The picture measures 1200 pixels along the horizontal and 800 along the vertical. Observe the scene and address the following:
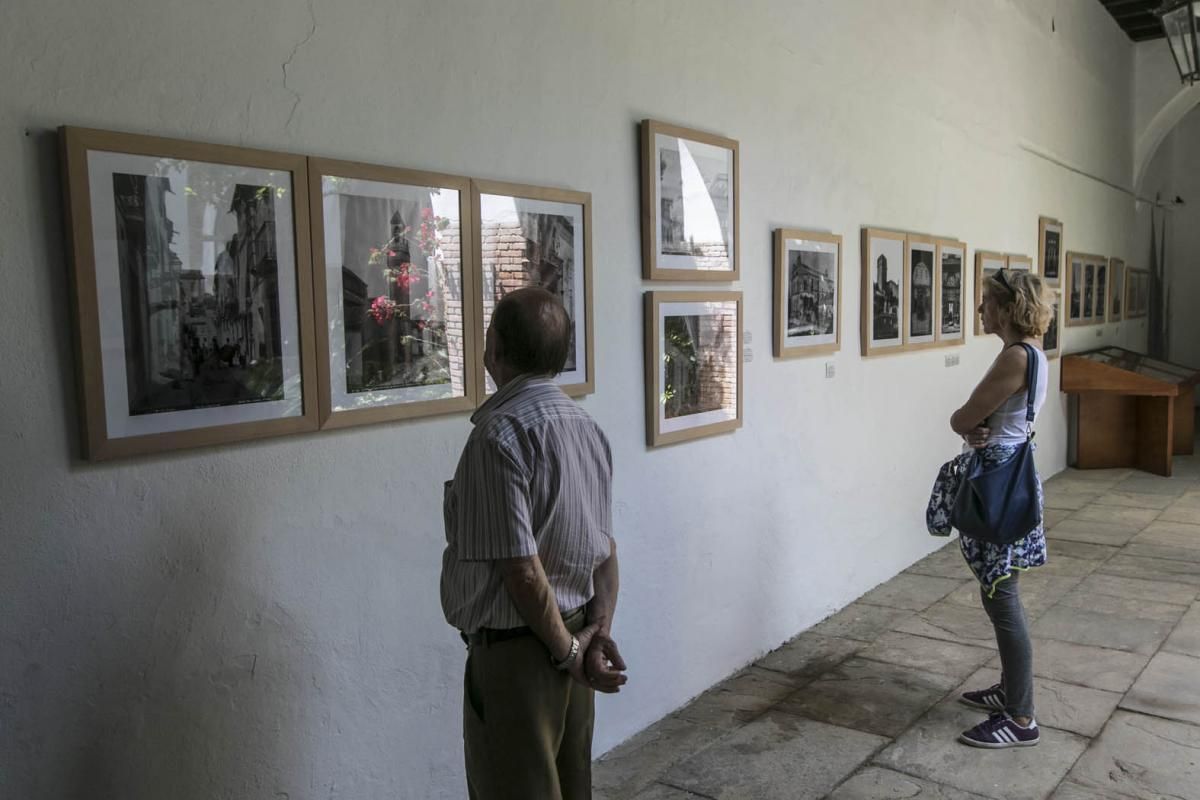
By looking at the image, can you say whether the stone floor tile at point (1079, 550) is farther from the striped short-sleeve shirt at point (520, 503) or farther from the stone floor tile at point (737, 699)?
the striped short-sleeve shirt at point (520, 503)

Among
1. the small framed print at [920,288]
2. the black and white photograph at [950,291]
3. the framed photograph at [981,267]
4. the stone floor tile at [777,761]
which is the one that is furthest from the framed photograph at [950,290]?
the stone floor tile at [777,761]

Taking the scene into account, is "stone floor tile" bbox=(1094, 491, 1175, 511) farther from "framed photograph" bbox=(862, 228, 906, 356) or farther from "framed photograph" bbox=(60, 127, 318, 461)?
"framed photograph" bbox=(60, 127, 318, 461)

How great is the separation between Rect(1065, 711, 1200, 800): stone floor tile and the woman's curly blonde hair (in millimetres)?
1649

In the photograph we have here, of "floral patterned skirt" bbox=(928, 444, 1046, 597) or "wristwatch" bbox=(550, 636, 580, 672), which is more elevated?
"wristwatch" bbox=(550, 636, 580, 672)

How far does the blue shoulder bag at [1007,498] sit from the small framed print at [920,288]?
8.88 feet

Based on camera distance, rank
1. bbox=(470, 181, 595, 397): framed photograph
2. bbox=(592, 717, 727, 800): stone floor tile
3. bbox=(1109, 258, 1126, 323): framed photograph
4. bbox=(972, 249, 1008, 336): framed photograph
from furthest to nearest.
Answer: bbox=(1109, 258, 1126, 323): framed photograph → bbox=(972, 249, 1008, 336): framed photograph → bbox=(592, 717, 727, 800): stone floor tile → bbox=(470, 181, 595, 397): framed photograph

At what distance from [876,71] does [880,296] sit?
4.50 feet

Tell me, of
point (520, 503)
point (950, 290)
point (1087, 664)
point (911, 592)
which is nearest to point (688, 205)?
point (520, 503)

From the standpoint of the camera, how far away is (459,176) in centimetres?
296

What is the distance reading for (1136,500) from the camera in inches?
330

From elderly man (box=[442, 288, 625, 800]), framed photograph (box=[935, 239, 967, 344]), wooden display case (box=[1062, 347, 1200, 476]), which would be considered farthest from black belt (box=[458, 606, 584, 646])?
wooden display case (box=[1062, 347, 1200, 476])

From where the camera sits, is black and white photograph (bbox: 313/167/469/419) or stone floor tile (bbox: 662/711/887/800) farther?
stone floor tile (bbox: 662/711/887/800)

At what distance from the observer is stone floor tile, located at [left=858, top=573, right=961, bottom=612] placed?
559cm

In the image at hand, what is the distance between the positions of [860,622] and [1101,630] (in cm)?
126
